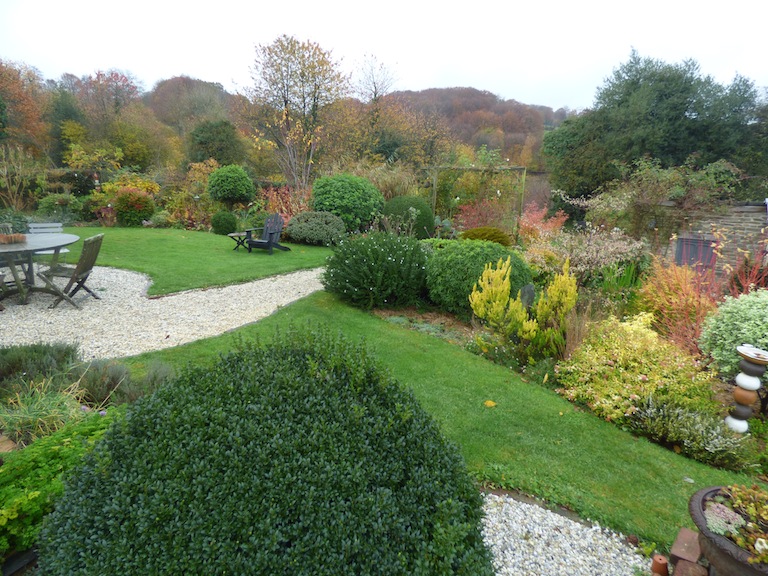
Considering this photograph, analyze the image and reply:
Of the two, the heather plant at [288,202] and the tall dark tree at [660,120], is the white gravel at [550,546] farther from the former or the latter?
the tall dark tree at [660,120]

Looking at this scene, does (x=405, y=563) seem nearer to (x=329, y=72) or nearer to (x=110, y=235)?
(x=110, y=235)

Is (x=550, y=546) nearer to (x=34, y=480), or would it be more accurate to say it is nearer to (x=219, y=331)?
(x=34, y=480)

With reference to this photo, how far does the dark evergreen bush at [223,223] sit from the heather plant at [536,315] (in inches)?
433

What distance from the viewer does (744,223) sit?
1030 cm

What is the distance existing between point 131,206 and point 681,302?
1566cm

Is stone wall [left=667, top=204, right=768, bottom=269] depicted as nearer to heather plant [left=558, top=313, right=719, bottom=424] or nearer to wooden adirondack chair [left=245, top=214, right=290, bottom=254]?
heather plant [left=558, top=313, right=719, bottom=424]

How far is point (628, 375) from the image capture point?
396 centimetres

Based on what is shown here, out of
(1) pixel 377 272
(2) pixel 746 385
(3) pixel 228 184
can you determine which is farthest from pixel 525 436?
(3) pixel 228 184

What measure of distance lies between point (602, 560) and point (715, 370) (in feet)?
10.7

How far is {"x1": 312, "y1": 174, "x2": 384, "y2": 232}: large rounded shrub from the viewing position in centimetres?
1266

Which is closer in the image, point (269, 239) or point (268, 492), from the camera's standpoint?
point (268, 492)

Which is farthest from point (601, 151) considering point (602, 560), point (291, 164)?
point (602, 560)

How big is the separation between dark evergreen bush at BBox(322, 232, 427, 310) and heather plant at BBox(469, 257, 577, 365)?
1700mm

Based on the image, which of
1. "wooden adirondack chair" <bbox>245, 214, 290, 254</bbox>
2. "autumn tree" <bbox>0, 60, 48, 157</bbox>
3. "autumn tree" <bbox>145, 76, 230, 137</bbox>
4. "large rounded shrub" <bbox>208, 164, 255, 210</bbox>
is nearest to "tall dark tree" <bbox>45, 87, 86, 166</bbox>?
"autumn tree" <bbox>0, 60, 48, 157</bbox>
